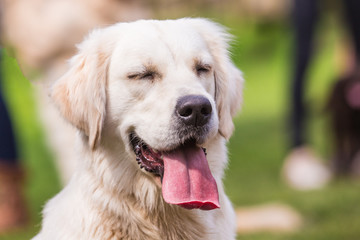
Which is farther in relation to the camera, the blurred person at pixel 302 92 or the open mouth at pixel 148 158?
the blurred person at pixel 302 92

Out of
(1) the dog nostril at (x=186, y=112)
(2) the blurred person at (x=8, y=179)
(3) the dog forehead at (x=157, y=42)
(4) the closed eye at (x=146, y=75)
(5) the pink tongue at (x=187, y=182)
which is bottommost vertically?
(2) the blurred person at (x=8, y=179)

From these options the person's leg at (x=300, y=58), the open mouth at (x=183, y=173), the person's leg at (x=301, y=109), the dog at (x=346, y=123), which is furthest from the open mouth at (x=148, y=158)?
the dog at (x=346, y=123)

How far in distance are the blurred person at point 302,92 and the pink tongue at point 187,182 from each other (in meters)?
3.86

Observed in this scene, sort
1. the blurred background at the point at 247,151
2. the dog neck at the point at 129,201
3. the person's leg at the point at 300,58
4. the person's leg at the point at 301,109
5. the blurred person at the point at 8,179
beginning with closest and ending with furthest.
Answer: the dog neck at the point at 129,201, the blurred background at the point at 247,151, the blurred person at the point at 8,179, the person's leg at the point at 301,109, the person's leg at the point at 300,58

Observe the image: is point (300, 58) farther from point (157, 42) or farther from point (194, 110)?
point (194, 110)

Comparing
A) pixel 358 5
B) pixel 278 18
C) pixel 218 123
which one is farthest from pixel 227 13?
pixel 218 123

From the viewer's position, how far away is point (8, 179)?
5996 millimetres

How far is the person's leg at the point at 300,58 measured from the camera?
721 cm

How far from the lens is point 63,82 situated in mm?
3506

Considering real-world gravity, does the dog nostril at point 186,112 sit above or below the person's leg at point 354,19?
below

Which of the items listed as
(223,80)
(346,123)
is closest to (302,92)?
(346,123)

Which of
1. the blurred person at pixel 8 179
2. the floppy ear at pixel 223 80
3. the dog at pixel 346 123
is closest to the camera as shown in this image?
the floppy ear at pixel 223 80

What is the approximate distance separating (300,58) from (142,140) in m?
4.22

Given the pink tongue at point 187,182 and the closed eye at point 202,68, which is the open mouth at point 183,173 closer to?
the pink tongue at point 187,182
